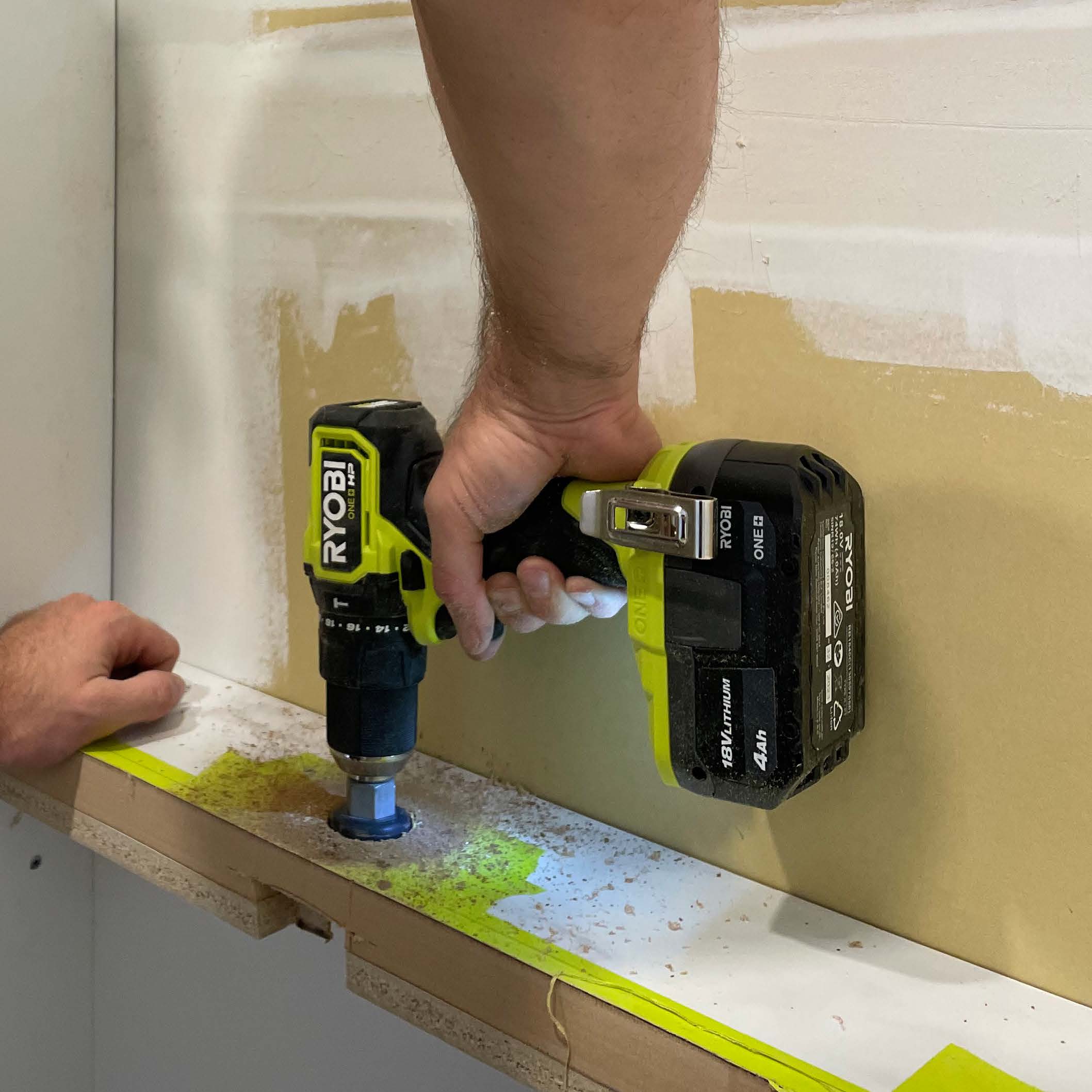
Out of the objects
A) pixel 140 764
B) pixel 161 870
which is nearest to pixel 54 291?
pixel 140 764

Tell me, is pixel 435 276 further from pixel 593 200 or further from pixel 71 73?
pixel 71 73

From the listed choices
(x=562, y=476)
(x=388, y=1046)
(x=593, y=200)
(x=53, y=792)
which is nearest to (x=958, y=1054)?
(x=562, y=476)

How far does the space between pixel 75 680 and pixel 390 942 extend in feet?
1.69

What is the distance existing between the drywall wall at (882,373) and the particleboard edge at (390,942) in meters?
0.24

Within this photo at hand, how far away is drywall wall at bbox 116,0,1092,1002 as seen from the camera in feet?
2.42

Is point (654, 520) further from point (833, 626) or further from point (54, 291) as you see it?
point (54, 291)

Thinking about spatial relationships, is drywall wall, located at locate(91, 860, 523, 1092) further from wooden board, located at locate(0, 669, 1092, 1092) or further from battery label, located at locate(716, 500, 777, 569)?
battery label, located at locate(716, 500, 777, 569)

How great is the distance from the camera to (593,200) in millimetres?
628

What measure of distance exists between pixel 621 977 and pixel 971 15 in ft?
2.35

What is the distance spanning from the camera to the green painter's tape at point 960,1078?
2.22 feet

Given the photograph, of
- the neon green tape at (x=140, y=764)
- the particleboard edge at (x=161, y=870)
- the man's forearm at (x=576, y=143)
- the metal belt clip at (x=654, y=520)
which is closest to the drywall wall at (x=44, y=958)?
the particleboard edge at (x=161, y=870)

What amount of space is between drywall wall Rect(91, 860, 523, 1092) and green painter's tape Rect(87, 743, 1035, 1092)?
0.86 ft

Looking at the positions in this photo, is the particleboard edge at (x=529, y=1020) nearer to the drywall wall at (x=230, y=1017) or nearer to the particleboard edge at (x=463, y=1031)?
the particleboard edge at (x=463, y=1031)

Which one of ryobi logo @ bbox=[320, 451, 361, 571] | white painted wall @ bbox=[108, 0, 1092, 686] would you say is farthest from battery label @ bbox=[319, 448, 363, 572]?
white painted wall @ bbox=[108, 0, 1092, 686]
